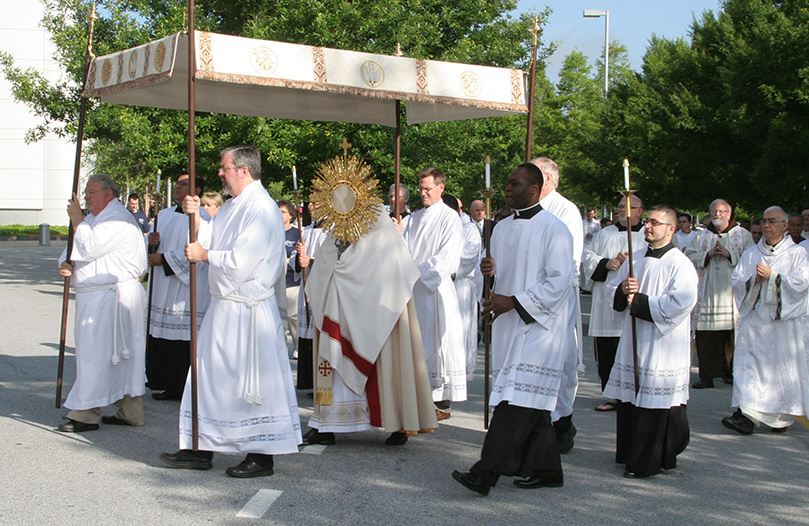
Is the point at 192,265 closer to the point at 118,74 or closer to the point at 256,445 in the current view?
the point at 256,445

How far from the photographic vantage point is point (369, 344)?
6426 mm

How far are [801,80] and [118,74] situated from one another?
16047 mm

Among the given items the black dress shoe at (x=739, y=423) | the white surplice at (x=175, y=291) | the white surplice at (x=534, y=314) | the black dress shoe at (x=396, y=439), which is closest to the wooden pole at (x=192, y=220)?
the black dress shoe at (x=396, y=439)

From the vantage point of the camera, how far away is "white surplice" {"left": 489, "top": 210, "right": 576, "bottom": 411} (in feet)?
17.5

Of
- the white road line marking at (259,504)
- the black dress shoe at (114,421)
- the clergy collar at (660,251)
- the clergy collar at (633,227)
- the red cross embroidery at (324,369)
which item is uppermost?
the clergy collar at (633,227)

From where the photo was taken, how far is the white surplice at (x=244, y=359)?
564 cm

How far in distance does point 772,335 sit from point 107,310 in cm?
574

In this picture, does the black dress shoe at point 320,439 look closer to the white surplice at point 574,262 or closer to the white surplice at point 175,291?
the white surplice at point 574,262

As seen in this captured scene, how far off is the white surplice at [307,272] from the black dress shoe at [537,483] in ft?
10.7

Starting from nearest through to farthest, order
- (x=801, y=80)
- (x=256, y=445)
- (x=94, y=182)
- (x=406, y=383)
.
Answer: (x=256, y=445)
(x=406, y=383)
(x=94, y=182)
(x=801, y=80)

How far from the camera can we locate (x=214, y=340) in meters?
5.72

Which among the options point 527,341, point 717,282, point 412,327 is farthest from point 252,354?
point 717,282

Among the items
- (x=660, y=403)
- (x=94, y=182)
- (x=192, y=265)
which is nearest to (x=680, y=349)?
(x=660, y=403)

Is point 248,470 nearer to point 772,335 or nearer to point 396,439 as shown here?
point 396,439
